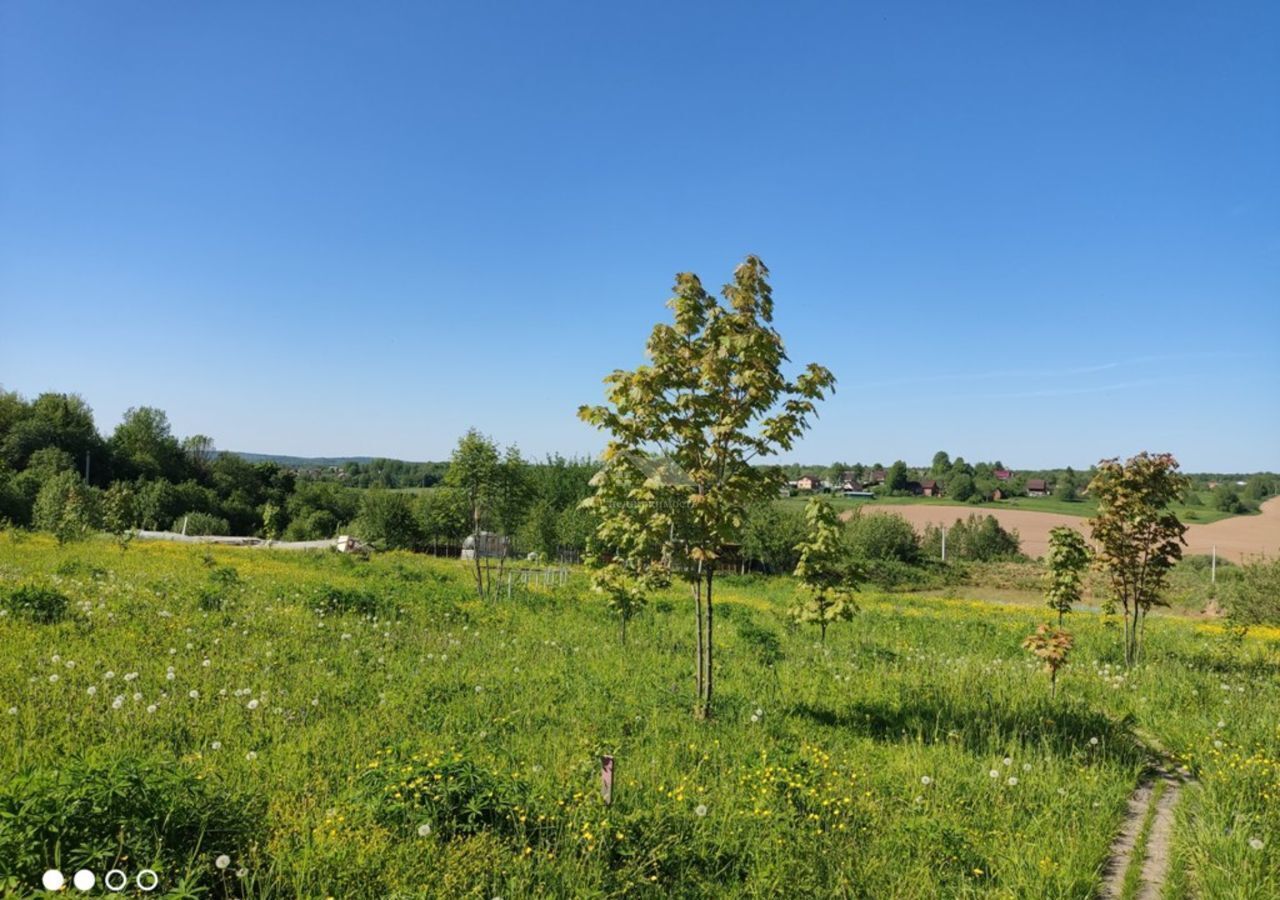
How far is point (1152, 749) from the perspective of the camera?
8.24m

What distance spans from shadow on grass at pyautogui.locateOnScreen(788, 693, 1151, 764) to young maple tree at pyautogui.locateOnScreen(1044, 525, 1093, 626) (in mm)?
8679

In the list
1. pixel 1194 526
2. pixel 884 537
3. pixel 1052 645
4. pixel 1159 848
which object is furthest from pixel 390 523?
pixel 1194 526

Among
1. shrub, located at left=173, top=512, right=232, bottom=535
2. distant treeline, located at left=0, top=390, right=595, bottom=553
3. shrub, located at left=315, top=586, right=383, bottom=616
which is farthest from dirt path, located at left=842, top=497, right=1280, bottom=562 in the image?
shrub, located at left=173, top=512, right=232, bottom=535

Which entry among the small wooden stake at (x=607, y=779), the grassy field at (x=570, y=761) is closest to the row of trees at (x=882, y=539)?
the grassy field at (x=570, y=761)

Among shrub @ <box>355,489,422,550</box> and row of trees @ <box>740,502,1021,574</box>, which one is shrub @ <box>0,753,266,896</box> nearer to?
row of trees @ <box>740,502,1021,574</box>

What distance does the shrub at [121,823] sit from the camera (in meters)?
3.36

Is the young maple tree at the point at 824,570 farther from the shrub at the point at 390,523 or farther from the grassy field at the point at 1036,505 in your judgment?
the grassy field at the point at 1036,505

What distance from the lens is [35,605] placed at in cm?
1012

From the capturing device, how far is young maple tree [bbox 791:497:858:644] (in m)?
13.0

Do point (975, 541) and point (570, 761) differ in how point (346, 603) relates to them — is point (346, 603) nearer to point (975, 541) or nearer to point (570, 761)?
point (570, 761)

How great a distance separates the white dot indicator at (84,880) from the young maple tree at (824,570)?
11314mm

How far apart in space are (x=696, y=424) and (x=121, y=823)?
5.72m

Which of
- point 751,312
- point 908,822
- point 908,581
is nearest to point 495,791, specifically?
point 908,822

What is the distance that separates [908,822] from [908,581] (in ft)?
154
